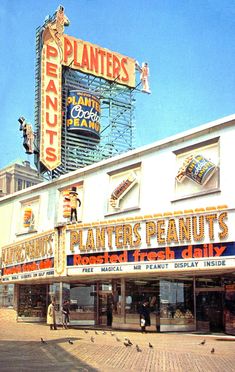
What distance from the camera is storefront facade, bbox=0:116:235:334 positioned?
22.1 meters

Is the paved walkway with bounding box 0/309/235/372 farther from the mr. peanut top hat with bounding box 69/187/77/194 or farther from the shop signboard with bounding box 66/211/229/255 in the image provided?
the mr. peanut top hat with bounding box 69/187/77/194

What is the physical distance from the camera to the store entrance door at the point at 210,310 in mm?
24781

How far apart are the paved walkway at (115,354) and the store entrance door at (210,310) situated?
184 centimetres

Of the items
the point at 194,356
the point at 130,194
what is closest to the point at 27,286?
the point at 130,194

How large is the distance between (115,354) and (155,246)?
7.51 meters

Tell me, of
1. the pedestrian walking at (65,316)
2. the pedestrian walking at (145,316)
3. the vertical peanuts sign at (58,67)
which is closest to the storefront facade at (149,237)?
the pedestrian walking at (145,316)

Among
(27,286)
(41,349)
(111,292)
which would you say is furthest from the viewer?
(27,286)

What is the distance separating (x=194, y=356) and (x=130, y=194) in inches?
449

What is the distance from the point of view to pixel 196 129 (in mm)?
23188

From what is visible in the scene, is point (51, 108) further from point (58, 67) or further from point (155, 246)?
point (155, 246)

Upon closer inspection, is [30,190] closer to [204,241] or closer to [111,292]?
[111,292]

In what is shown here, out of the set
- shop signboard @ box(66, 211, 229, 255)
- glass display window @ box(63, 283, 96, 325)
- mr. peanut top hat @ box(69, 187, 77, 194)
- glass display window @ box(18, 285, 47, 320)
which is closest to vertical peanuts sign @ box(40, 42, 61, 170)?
glass display window @ box(18, 285, 47, 320)

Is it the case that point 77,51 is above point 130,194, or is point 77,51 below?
above

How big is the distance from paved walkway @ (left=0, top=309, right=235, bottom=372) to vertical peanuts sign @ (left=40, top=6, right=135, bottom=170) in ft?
58.4
